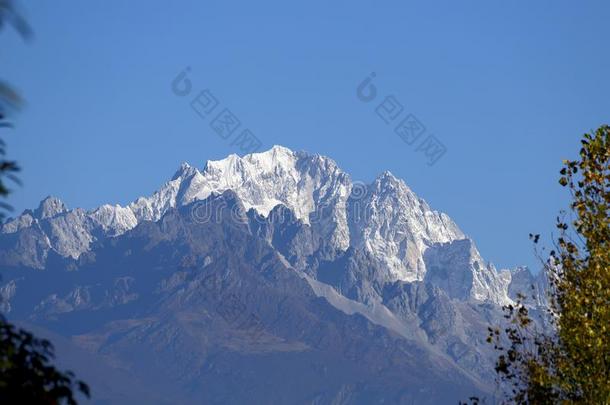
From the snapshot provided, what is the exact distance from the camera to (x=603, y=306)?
46.7m

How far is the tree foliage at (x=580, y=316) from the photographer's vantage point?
46.8 m

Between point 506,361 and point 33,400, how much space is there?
1169 inches

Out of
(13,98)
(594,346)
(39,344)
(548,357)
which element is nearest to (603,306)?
(594,346)

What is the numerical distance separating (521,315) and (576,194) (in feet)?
19.4

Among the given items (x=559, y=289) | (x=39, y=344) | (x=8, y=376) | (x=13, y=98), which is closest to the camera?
(x=13, y=98)

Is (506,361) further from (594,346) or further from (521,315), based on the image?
(594,346)

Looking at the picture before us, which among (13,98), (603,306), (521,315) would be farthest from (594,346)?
(13,98)

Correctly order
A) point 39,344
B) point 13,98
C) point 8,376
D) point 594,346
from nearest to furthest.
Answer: point 13,98, point 8,376, point 39,344, point 594,346

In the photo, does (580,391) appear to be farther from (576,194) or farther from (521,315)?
(576,194)

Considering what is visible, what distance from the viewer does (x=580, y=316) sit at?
155 ft

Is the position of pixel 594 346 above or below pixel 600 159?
below

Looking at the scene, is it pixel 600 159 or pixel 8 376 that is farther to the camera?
pixel 600 159

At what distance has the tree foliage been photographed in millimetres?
46781

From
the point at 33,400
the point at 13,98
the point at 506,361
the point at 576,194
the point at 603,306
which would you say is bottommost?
the point at 33,400
